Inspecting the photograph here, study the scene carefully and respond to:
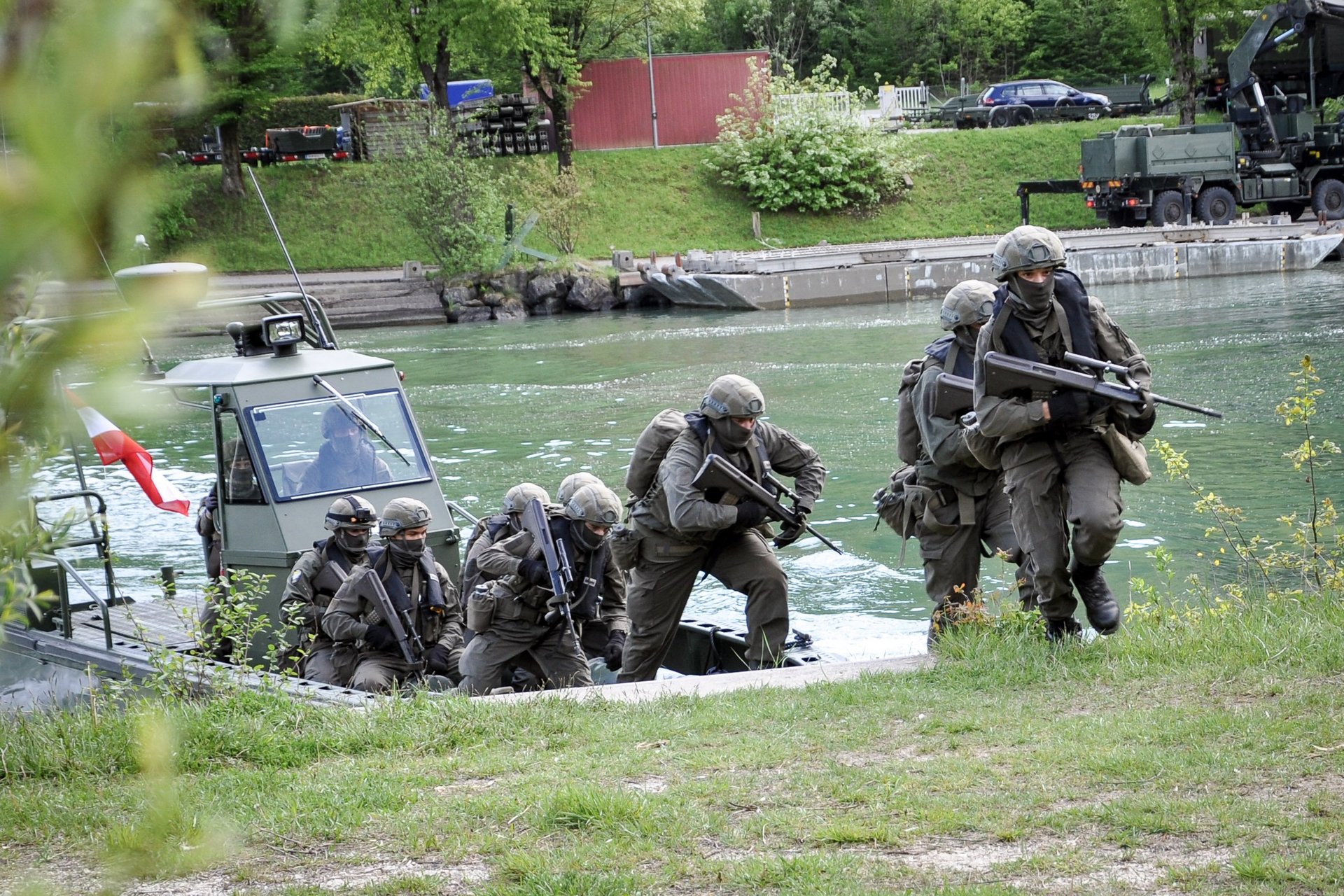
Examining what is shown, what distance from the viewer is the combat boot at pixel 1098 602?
727 cm

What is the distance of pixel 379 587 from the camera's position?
9211 mm

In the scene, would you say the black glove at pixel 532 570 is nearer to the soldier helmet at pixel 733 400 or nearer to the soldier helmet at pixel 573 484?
the soldier helmet at pixel 573 484

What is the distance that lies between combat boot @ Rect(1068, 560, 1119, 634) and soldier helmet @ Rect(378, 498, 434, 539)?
4135 mm

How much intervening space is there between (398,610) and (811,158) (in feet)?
126

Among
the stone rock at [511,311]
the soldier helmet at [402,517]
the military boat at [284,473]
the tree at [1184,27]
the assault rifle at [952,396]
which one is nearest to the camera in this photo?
the assault rifle at [952,396]

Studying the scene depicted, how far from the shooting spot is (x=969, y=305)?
8141mm

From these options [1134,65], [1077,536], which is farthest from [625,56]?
[1077,536]

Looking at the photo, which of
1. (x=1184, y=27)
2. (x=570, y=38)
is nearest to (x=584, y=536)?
(x=570, y=38)

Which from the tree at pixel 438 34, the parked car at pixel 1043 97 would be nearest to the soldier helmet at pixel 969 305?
the tree at pixel 438 34

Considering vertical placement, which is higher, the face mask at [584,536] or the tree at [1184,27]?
the tree at [1184,27]

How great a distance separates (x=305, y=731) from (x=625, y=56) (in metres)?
50.5

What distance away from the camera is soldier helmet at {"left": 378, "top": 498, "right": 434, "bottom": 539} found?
30.6ft

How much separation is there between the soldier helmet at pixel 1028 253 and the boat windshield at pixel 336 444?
5141 millimetres

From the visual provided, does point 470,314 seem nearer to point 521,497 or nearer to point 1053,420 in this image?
point 521,497
